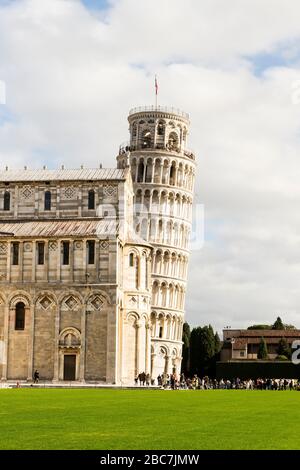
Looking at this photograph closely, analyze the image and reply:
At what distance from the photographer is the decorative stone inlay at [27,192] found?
239ft

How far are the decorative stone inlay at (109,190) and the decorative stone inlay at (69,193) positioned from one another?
2525mm

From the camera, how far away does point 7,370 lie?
6581 cm

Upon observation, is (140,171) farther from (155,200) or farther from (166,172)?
(155,200)

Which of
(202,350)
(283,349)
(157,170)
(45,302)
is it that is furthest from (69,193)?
(283,349)

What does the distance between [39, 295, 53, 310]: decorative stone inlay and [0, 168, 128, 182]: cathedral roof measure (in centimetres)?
1140

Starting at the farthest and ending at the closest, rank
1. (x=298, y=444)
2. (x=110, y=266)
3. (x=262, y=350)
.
→ 1. (x=262, y=350)
2. (x=110, y=266)
3. (x=298, y=444)

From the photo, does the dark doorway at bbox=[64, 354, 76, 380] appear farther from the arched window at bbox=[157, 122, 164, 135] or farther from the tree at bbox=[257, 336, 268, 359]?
the tree at bbox=[257, 336, 268, 359]

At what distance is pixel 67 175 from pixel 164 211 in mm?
29132

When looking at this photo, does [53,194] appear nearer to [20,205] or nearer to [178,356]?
[20,205]

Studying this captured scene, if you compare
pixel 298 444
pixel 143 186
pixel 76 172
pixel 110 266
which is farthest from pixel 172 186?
pixel 298 444

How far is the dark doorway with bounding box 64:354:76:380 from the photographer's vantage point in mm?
65250

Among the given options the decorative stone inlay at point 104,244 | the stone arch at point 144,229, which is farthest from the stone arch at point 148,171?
the decorative stone inlay at point 104,244
